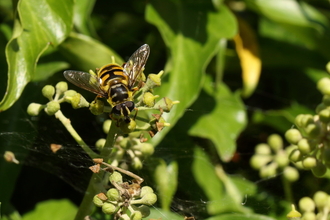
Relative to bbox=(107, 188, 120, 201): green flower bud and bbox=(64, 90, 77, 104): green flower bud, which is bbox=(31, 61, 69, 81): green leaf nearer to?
bbox=(64, 90, 77, 104): green flower bud

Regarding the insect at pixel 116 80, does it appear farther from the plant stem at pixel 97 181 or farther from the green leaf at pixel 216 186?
the green leaf at pixel 216 186

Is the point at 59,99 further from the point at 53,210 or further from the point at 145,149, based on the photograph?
the point at 53,210

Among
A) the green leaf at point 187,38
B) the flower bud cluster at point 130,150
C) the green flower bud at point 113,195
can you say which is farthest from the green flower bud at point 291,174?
the green flower bud at point 113,195

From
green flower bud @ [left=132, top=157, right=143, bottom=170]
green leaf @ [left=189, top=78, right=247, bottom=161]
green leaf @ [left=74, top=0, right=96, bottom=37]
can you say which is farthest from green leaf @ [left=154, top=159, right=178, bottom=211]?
green leaf @ [left=74, top=0, right=96, bottom=37]

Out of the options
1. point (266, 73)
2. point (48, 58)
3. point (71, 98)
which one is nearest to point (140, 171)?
point (71, 98)

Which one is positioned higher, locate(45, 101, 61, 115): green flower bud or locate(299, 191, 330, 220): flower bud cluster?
locate(45, 101, 61, 115): green flower bud

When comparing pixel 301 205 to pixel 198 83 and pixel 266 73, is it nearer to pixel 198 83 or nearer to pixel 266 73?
pixel 198 83
